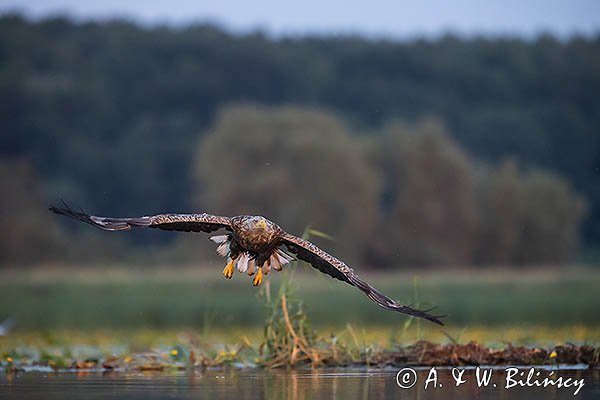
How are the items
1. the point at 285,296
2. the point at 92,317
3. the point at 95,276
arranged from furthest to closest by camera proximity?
the point at 95,276 < the point at 92,317 < the point at 285,296

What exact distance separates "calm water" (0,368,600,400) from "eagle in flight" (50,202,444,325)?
3.28 feet

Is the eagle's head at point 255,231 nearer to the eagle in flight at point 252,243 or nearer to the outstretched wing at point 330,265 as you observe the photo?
the eagle in flight at point 252,243

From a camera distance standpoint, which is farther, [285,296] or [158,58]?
[158,58]

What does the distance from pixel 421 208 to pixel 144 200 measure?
1802cm

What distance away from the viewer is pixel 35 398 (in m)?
12.5

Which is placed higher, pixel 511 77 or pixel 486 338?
pixel 511 77

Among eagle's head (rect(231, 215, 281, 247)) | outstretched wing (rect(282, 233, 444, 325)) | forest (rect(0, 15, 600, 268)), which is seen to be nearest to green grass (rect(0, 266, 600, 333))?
forest (rect(0, 15, 600, 268))

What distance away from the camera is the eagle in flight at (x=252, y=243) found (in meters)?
14.6

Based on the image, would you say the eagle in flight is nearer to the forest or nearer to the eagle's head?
the eagle's head

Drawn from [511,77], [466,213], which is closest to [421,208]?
[466,213]

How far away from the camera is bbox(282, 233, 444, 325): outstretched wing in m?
14.2

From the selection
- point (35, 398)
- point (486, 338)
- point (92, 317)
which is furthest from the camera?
point (92, 317)

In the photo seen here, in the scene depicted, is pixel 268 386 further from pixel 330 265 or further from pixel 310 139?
pixel 310 139

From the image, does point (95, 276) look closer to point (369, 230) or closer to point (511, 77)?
point (369, 230)
